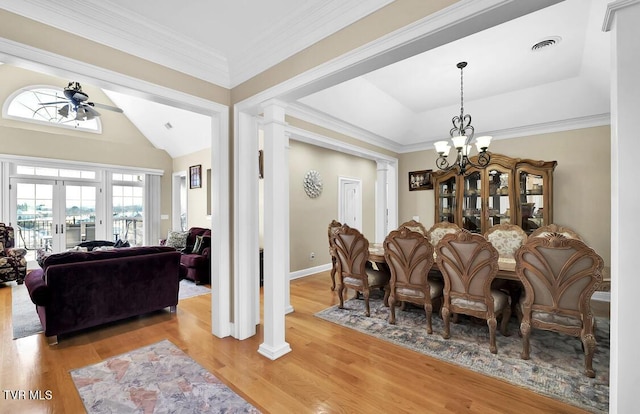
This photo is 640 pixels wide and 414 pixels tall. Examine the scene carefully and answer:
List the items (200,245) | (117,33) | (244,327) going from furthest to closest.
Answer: (200,245), (244,327), (117,33)

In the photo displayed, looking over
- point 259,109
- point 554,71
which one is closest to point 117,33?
point 259,109

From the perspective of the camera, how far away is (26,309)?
368 centimetres

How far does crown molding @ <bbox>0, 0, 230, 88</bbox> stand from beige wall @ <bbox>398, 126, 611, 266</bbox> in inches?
188

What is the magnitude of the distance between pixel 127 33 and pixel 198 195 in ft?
16.4

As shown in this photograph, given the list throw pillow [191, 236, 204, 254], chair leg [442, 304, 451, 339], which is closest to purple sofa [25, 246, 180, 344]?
throw pillow [191, 236, 204, 254]

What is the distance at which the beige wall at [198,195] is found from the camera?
6621mm

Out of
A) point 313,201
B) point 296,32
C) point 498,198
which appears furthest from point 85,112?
point 498,198

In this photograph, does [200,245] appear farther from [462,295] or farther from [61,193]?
[462,295]

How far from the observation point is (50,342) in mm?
2766

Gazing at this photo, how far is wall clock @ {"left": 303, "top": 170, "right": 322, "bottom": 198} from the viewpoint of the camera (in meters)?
5.54

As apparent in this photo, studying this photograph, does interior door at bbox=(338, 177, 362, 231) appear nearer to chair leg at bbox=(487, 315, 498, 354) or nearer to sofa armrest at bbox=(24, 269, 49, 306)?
chair leg at bbox=(487, 315, 498, 354)

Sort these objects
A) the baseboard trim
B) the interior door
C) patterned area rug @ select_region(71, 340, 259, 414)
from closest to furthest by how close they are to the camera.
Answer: patterned area rug @ select_region(71, 340, 259, 414) → the baseboard trim → the interior door

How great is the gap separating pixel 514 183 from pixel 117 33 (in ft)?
16.8

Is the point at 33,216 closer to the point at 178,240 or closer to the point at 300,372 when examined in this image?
the point at 178,240
